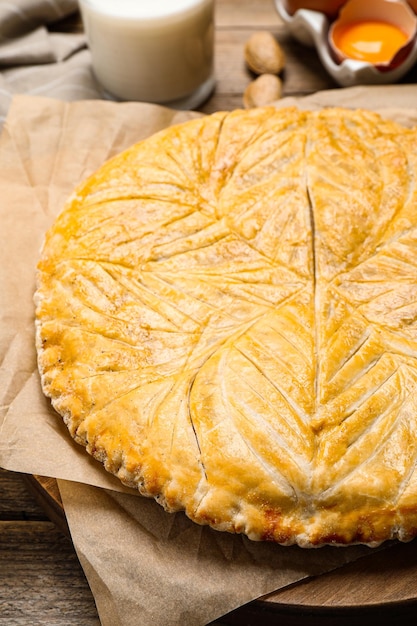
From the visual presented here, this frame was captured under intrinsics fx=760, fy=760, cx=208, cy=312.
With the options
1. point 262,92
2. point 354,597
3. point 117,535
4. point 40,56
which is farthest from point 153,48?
point 354,597

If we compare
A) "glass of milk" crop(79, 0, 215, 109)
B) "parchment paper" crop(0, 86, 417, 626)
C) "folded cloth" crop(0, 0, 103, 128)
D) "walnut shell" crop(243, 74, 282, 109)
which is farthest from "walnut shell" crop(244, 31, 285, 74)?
"parchment paper" crop(0, 86, 417, 626)

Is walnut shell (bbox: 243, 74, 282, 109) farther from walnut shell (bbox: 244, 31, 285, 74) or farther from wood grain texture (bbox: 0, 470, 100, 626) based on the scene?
wood grain texture (bbox: 0, 470, 100, 626)

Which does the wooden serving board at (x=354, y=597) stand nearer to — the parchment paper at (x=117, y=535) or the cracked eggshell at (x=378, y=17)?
the parchment paper at (x=117, y=535)

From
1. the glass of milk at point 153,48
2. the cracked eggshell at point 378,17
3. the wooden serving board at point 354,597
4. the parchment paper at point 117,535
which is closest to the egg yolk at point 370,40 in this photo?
the cracked eggshell at point 378,17

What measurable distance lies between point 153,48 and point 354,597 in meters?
2.04

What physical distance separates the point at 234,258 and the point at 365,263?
14.3 inches

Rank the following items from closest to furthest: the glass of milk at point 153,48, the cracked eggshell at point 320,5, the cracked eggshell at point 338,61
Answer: the glass of milk at point 153,48 < the cracked eggshell at point 338,61 < the cracked eggshell at point 320,5

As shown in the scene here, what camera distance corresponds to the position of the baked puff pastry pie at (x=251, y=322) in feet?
5.78

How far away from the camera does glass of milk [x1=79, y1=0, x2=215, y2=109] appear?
277cm

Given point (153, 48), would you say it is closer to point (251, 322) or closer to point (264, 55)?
point (264, 55)

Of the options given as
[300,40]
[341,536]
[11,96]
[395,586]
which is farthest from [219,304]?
[300,40]

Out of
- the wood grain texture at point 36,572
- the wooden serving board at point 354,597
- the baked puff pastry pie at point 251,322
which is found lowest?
the wood grain texture at point 36,572

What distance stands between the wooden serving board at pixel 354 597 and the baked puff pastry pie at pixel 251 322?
0.38 feet

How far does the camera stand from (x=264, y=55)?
3.17m
